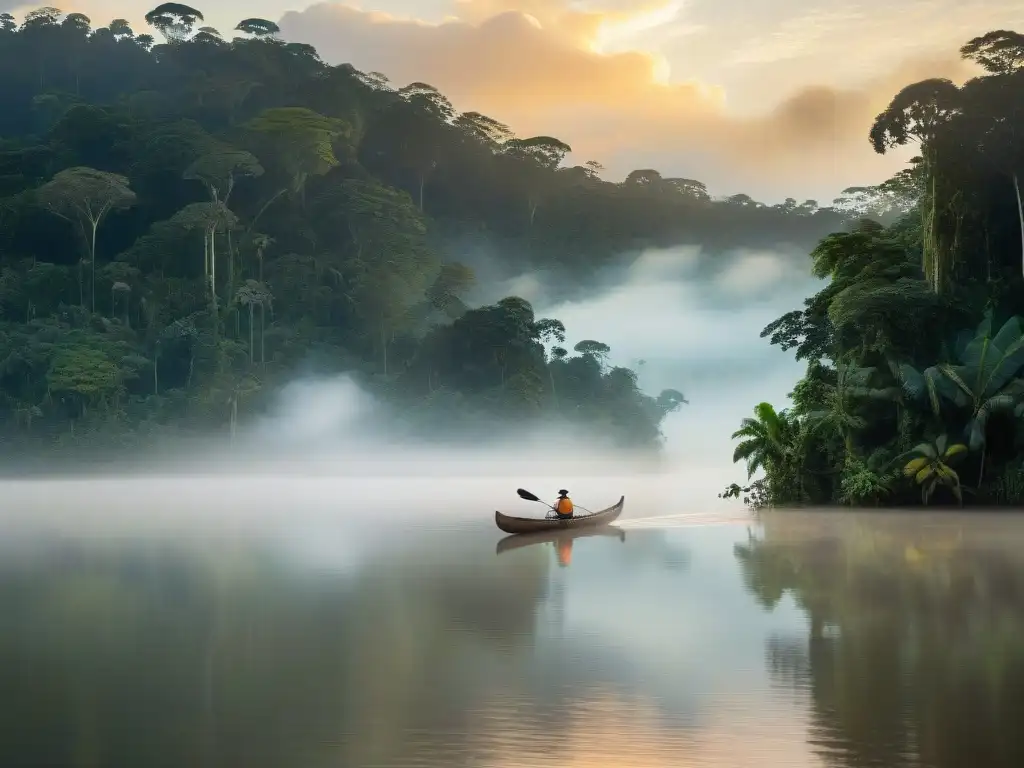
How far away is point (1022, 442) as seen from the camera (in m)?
31.1

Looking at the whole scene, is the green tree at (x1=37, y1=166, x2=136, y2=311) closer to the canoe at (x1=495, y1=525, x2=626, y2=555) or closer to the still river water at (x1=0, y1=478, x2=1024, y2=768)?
the still river water at (x1=0, y1=478, x2=1024, y2=768)

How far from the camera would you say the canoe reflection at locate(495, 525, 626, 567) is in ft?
76.3

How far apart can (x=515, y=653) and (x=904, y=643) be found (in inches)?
141

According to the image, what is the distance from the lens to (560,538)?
25906 mm

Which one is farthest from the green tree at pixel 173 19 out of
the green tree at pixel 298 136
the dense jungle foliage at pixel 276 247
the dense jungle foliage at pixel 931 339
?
the dense jungle foliage at pixel 931 339

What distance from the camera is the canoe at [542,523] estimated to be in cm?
2481

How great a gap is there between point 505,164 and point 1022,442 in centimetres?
7426

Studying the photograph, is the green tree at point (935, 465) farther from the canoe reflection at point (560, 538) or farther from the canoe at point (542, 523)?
the canoe at point (542, 523)

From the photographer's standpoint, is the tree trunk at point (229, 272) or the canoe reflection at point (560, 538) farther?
the tree trunk at point (229, 272)

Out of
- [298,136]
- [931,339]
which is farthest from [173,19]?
[931,339]

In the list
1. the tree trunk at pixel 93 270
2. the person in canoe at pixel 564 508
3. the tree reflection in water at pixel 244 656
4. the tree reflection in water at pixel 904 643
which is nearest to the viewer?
the tree reflection in water at pixel 904 643

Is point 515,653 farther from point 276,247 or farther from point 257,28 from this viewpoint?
point 257,28

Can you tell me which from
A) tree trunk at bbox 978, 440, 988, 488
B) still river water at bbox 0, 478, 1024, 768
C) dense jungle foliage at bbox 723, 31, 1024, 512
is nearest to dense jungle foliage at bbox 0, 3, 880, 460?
dense jungle foliage at bbox 723, 31, 1024, 512

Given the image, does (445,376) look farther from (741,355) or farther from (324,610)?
(324,610)
